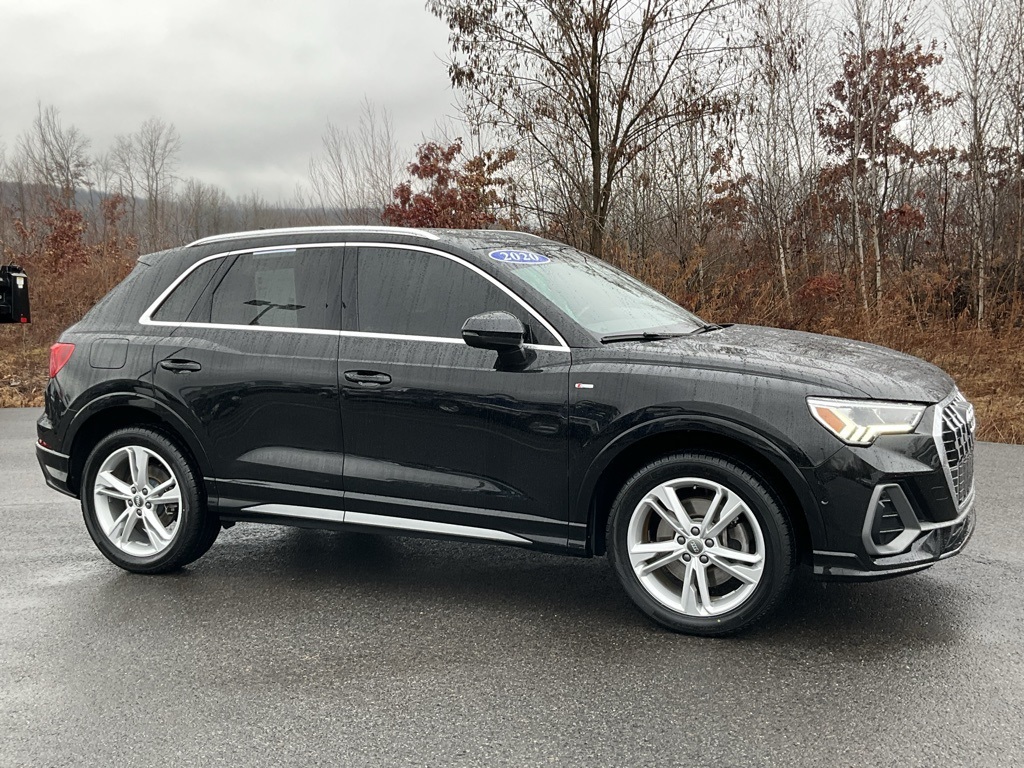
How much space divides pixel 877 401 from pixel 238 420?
118 inches

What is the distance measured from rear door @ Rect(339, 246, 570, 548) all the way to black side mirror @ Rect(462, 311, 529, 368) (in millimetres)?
62

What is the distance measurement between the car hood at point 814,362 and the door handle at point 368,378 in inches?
46.4

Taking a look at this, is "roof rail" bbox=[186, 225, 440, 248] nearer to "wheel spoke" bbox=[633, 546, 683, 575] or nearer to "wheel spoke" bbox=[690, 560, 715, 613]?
"wheel spoke" bbox=[633, 546, 683, 575]

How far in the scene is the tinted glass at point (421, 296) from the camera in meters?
4.30

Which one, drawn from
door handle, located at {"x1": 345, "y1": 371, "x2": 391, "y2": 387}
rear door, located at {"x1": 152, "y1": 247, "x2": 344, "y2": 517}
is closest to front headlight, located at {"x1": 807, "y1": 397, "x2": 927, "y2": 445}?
door handle, located at {"x1": 345, "y1": 371, "x2": 391, "y2": 387}

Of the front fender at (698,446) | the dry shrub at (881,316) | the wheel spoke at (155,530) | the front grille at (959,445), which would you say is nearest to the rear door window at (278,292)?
the wheel spoke at (155,530)

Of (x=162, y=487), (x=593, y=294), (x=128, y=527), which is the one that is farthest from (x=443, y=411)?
(x=128, y=527)

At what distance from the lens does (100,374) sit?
16.2 ft

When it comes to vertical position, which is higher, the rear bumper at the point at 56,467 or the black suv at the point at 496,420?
the black suv at the point at 496,420

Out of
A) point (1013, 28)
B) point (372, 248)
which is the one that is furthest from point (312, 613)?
point (1013, 28)

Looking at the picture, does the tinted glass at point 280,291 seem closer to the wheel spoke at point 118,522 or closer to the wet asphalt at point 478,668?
the wheel spoke at point 118,522

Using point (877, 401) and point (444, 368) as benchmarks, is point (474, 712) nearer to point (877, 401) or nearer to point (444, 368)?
point (444, 368)

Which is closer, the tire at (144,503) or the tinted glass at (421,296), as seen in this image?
the tinted glass at (421,296)

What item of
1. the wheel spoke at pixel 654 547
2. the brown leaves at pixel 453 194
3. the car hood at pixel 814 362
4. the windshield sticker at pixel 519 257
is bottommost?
the wheel spoke at pixel 654 547
